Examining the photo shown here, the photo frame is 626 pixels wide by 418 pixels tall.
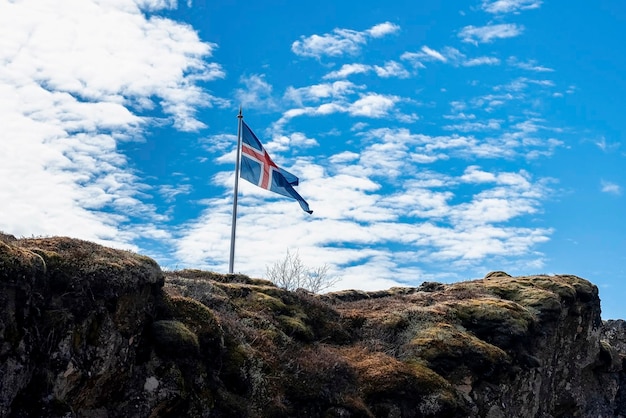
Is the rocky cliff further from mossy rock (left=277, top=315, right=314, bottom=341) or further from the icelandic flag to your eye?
the icelandic flag

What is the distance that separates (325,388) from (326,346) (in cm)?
341

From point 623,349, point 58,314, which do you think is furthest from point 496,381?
point 623,349

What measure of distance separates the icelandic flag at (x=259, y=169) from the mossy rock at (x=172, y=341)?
13.9 metres

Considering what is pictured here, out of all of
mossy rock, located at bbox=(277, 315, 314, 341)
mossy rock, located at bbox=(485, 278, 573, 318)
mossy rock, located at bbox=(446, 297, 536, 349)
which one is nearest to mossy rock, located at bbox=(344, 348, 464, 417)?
mossy rock, located at bbox=(277, 315, 314, 341)

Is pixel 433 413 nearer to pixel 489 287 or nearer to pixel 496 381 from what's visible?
pixel 496 381

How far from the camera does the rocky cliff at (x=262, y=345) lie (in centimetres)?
1266

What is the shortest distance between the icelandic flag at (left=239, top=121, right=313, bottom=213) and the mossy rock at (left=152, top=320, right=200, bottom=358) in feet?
45.5

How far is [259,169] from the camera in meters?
29.5

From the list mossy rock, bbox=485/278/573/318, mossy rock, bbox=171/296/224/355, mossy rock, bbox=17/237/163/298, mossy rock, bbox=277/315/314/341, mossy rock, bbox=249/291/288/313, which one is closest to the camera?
mossy rock, bbox=17/237/163/298

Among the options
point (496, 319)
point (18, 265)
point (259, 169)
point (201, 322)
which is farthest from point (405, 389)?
point (259, 169)

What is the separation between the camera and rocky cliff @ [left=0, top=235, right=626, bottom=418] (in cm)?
1266

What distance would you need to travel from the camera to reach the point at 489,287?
3095 cm

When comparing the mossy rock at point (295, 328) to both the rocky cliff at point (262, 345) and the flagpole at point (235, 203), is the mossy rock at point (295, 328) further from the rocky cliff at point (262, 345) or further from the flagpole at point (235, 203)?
the flagpole at point (235, 203)

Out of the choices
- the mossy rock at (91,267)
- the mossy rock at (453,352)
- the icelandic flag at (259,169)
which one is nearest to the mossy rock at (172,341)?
the mossy rock at (91,267)
